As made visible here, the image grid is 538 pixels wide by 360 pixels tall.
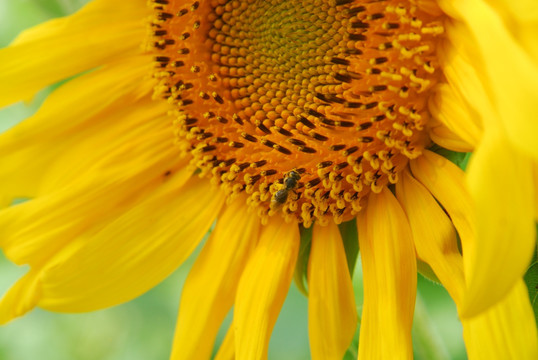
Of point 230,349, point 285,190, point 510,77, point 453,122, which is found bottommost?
point 230,349

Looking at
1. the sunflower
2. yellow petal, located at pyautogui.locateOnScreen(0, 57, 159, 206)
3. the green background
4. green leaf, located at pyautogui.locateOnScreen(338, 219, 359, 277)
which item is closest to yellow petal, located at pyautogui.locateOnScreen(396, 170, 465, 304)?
the sunflower

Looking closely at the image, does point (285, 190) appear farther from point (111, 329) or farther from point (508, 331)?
point (111, 329)

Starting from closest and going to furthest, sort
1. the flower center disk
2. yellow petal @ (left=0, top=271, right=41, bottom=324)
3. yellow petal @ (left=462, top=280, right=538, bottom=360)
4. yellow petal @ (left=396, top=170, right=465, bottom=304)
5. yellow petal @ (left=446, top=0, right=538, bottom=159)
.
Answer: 1. yellow petal @ (left=446, top=0, right=538, bottom=159)
2. yellow petal @ (left=462, top=280, right=538, bottom=360)
3. yellow petal @ (left=396, top=170, right=465, bottom=304)
4. the flower center disk
5. yellow petal @ (left=0, top=271, right=41, bottom=324)

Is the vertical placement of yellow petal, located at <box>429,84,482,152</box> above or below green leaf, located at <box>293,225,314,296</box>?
above

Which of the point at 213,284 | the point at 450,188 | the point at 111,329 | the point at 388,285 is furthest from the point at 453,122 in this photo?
the point at 111,329

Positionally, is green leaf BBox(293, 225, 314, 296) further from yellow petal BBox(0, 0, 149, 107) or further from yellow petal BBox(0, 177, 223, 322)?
yellow petal BBox(0, 0, 149, 107)

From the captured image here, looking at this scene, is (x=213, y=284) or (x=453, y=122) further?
(x=213, y=284)

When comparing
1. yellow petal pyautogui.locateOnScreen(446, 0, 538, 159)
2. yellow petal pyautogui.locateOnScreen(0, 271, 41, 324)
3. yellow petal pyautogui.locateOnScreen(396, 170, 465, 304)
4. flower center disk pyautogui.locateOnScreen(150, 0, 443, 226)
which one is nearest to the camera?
yellow petal pyautogui.locateOnScreen(446, 0, 538, 159)
